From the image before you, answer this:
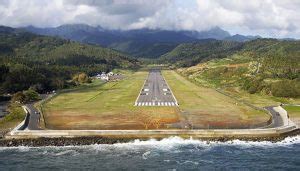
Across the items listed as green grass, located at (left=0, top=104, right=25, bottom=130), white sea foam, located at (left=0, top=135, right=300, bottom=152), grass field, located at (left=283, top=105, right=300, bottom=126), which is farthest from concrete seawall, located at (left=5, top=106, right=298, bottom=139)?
grass field, located at (left=283, top=105, right=300, bottom=126)

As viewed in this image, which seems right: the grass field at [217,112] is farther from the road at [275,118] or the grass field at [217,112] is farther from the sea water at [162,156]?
the sea water at [162,156]

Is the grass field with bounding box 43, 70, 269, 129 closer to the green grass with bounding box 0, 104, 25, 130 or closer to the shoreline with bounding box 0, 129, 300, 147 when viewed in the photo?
the green grass with bounding box 0, 104, 25, 130

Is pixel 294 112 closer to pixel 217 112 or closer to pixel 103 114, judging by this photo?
pixel 217 112

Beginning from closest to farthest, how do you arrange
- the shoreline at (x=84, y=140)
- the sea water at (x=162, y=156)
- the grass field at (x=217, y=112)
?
the sea water at (x=162, y=156) → the shoreline at (x=84, y=140) → the grass field at (x=217, y=112)

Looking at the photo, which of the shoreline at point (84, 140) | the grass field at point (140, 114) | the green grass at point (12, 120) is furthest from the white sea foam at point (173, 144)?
the green grass at point (12, 120)

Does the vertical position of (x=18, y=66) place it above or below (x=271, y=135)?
above

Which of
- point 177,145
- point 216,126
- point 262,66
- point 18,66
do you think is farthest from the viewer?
point 262,66

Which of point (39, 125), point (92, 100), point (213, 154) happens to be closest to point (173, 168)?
point (213, 154)

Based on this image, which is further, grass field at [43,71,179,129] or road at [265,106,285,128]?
grass field at [43,71,179,129]

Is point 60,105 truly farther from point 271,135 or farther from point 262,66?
point 262,66
